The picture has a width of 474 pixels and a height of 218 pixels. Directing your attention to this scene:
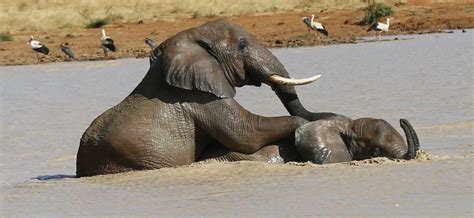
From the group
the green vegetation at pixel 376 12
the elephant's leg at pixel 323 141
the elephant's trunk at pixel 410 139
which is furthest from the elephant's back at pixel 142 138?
the green vegetation at pixel 376 12

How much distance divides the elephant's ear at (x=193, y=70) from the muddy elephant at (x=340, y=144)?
1.73ft

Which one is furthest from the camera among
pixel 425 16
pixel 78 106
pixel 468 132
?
pixel 425 16

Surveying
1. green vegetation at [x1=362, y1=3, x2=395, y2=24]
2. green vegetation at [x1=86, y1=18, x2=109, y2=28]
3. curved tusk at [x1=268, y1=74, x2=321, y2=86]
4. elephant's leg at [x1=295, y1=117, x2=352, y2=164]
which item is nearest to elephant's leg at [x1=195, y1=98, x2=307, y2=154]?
elephant's leg at [x1=295, y1=117, x2=352, y2=164]

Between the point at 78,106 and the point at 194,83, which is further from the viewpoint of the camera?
the point at 78,106

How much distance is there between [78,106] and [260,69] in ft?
27.9

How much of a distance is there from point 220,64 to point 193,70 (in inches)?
10.4

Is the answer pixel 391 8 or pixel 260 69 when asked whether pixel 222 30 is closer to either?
pixel 260 69

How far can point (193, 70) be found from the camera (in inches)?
356

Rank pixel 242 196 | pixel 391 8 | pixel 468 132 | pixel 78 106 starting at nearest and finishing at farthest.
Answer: pixel 242 196
pixel 468 132
pixel 78 106
pixel 391 8

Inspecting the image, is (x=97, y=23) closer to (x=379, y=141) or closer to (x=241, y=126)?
(x=241, y=126)

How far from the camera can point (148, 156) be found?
9125 mm

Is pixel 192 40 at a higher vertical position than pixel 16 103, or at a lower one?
Answer: higher

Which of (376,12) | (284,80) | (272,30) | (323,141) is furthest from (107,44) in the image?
(323,141)

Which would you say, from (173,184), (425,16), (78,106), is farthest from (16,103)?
(425,16)
